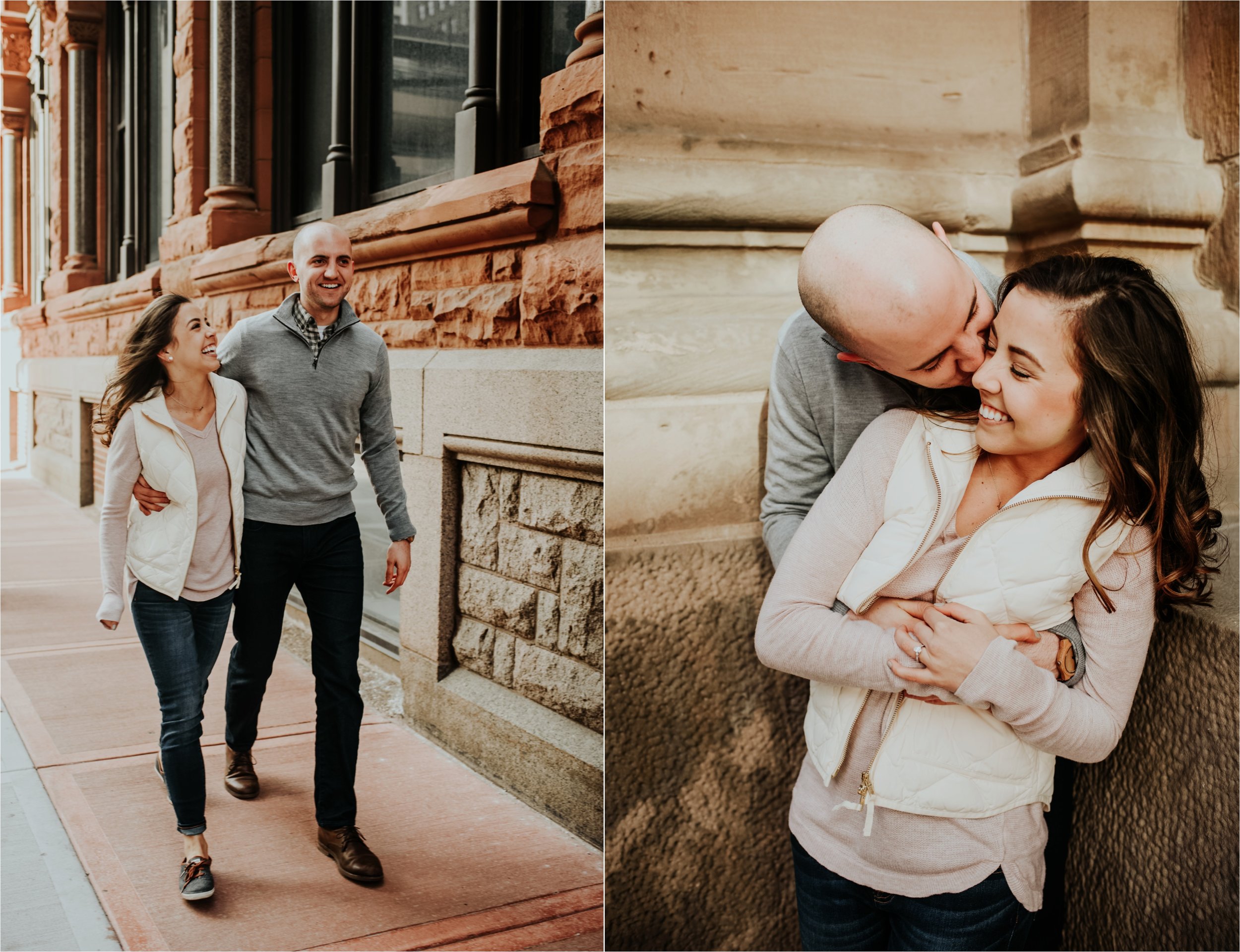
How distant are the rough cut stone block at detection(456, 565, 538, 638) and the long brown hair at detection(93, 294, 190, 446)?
48.9 inches

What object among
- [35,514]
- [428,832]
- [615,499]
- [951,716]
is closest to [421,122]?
[35,514]

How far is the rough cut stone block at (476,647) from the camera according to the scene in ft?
9.65

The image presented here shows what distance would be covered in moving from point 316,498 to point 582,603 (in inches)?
35.0

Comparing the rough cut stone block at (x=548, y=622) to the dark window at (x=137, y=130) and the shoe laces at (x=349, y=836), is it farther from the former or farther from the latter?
the dark window at (x=137, y=130)

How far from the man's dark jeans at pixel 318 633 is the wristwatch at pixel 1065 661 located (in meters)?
1.47

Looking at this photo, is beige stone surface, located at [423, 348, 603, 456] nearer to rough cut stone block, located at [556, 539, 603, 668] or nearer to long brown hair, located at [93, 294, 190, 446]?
rough cut stone block, located at [556, 539, 603, 668]

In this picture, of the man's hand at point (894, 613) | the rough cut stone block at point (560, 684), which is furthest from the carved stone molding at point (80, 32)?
the man's hand at point (894, 613)

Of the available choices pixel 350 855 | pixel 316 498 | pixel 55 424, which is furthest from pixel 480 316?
pixel 350 855

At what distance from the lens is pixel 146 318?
1.89 meters

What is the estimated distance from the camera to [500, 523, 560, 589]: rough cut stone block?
Result: 9.25ft

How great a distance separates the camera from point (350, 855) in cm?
221

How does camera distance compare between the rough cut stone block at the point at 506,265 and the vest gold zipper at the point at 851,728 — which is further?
the rough cut stone block at the point at 506,265

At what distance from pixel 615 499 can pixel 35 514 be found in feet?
4.84

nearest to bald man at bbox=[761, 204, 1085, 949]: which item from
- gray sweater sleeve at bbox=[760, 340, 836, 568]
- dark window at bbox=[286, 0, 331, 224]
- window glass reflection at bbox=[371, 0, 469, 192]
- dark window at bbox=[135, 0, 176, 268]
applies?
gray sweater sleeve at bbox=[760, 340, 836, 568]
